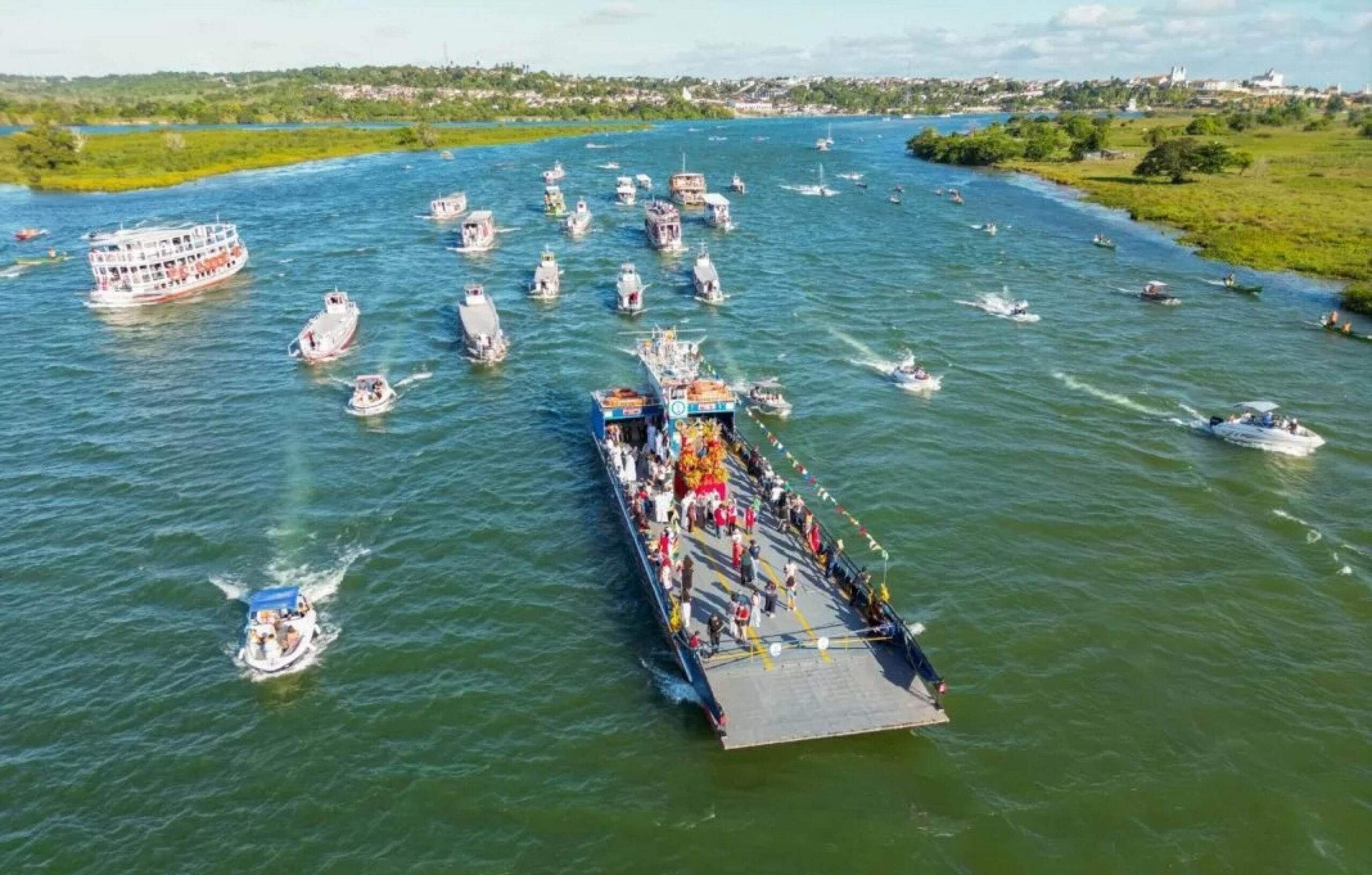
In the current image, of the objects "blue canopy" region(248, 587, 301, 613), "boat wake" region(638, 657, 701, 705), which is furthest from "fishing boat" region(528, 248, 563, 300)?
"boat wake" region(638, 657, 701, 705)

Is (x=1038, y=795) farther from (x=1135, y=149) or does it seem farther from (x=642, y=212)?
(x=1135, y=149)

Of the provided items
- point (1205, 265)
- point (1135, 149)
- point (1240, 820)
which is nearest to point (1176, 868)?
point (1240, 820)

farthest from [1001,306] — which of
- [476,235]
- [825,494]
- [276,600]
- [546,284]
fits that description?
[276,600]

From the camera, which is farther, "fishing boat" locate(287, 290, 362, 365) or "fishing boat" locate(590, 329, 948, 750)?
"fishing boat" locate(287, 290, 362, 365)

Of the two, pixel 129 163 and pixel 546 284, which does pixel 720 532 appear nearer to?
pixel 546 284

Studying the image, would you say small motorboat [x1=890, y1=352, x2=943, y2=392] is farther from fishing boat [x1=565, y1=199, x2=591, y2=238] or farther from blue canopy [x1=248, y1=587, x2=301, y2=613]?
fishing boat [x1=565, y1=199, x2=591, y2=238]

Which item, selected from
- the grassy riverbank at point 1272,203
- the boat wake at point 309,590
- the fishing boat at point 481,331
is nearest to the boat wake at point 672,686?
the boat wake at point 309,590

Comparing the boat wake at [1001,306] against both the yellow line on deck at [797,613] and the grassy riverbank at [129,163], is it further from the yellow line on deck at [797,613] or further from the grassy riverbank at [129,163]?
the grassy riverbank at [129,163]
